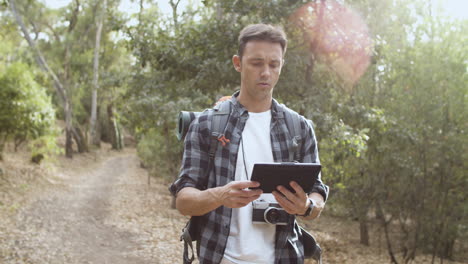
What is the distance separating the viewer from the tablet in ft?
5.12

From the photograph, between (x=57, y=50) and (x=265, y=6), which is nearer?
(x=265, y=6)

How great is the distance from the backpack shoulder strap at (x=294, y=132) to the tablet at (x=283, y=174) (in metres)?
0.32

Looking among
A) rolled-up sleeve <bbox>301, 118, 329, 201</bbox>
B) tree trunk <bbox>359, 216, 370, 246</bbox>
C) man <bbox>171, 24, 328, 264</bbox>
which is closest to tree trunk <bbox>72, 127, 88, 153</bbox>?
tree trunk <bbox>359, 216, 370, 246</bbox>

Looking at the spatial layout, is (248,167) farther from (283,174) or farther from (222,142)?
(283,174)

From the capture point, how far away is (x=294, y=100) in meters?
7.51

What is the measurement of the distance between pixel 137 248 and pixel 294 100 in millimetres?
4405

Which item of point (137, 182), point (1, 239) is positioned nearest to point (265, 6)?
point (1, 239)

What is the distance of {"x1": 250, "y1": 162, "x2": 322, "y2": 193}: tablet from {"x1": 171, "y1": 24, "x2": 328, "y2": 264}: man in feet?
0.15

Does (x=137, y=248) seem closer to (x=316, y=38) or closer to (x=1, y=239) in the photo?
(x=1, y=239)

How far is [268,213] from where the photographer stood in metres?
1.83

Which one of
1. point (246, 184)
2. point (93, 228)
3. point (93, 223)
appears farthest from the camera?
point (93, 223)

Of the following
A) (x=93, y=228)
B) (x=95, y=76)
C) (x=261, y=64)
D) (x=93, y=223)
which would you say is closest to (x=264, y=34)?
(x=261, y=64)

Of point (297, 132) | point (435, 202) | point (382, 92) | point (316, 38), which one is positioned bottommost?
point (435, 202)

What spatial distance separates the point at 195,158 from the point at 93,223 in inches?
347
